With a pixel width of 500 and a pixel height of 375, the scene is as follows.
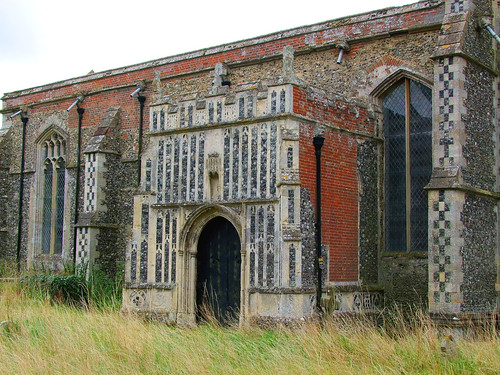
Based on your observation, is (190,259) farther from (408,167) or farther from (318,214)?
(408,167)

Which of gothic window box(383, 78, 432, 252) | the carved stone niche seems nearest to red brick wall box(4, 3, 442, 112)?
gothic window box(383, 78, 432, 252)

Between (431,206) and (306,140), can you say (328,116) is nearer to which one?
(306,140)

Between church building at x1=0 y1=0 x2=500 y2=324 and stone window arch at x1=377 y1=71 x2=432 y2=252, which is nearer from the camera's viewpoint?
church building at x1=0 y1=0 x2=500 y2=324

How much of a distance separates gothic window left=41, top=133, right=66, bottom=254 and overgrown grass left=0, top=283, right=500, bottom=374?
36.3 feet

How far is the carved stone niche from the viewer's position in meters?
13.9

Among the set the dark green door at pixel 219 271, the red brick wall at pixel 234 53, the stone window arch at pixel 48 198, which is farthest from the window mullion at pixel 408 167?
the stone window arch at pixel 48 198

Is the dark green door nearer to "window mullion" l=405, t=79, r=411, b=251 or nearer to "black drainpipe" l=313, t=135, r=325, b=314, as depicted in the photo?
"black drainpipe" l=313, t=135, r=325, b=314

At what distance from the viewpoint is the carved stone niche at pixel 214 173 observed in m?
13.9

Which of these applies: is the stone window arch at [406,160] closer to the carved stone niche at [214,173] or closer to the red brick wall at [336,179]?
the red brick wall at [336,179]

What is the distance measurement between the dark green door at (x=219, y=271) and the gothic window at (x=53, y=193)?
9.31 m

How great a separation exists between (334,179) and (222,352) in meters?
5.24

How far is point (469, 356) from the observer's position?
29.9 feet

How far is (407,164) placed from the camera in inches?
587

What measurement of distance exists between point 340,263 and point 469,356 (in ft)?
16.2
